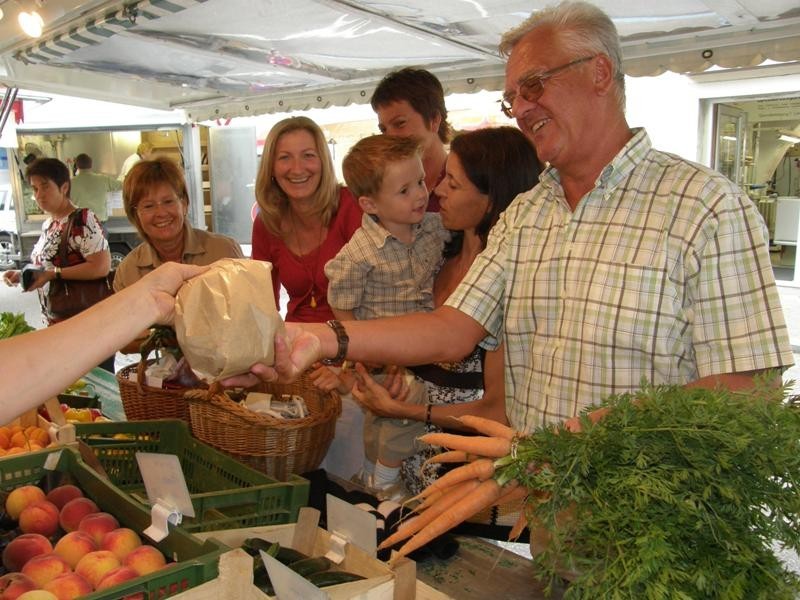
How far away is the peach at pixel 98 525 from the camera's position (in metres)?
1.30

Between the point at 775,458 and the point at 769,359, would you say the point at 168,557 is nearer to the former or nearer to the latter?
the point at 775,458

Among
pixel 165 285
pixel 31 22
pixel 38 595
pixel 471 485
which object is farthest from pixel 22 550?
pixel 31 22

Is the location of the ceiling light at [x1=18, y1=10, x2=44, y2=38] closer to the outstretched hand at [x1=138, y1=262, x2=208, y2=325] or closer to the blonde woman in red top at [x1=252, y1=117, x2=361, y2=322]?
the blonde woman in red top at [x1=252, y1=117, x2=361, y2=322]

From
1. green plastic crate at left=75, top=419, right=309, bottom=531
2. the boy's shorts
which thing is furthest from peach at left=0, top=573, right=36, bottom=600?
the boy's shorts

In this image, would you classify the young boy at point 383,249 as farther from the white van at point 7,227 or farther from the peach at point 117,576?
the white van at point 7,227

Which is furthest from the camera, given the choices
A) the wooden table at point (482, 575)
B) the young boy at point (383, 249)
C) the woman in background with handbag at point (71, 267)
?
the woman in background with handbag at point (71, 267)

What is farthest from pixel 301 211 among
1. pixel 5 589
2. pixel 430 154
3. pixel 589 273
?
pixel 5 589

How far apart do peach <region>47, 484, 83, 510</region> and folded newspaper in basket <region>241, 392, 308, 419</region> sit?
44 cm

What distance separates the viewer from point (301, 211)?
2.57 meters

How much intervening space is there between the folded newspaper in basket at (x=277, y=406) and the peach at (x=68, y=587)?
0.62 metres

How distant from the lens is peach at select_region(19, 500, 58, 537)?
4.45 feet

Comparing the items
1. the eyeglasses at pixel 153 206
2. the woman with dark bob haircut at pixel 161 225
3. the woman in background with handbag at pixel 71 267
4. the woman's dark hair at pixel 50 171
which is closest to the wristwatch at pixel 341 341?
the woman with dark bob haircut at pixel 161 225

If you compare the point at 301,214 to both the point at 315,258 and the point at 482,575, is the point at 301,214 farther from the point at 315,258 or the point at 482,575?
the point at 482,575

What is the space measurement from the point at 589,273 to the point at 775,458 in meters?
0.66
